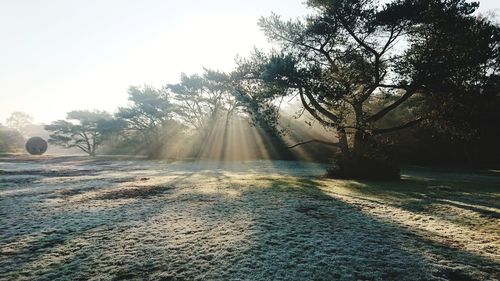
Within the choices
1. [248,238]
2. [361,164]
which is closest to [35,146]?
[361,164]

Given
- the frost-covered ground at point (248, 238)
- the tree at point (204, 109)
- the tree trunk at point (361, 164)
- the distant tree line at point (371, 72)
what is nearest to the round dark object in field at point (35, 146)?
the tree at point (204, 109)

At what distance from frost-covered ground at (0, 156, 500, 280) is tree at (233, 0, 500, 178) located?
6261 mm

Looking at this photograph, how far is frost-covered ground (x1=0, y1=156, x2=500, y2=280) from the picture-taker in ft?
12.8

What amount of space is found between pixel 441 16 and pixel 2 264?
55.5 ft

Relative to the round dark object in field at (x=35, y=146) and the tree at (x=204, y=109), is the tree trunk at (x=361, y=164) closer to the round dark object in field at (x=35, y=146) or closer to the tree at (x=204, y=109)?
the tree at (x=204, y=109)

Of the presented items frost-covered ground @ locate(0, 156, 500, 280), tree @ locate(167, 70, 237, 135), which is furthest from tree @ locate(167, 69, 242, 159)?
frost-covered ground @ locate(0, 156, 500, 280)

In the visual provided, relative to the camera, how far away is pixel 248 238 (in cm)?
518

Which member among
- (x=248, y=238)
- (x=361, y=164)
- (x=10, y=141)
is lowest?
(x=248, y=238)

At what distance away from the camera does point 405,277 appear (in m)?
3.69

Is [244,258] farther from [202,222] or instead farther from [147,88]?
[147,88]

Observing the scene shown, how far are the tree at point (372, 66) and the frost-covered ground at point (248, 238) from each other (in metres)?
6.26

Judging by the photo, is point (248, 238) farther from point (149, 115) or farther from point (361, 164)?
point (149, 115)

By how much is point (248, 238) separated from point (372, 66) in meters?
13.5

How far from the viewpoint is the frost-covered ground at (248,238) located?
3.90 metres
